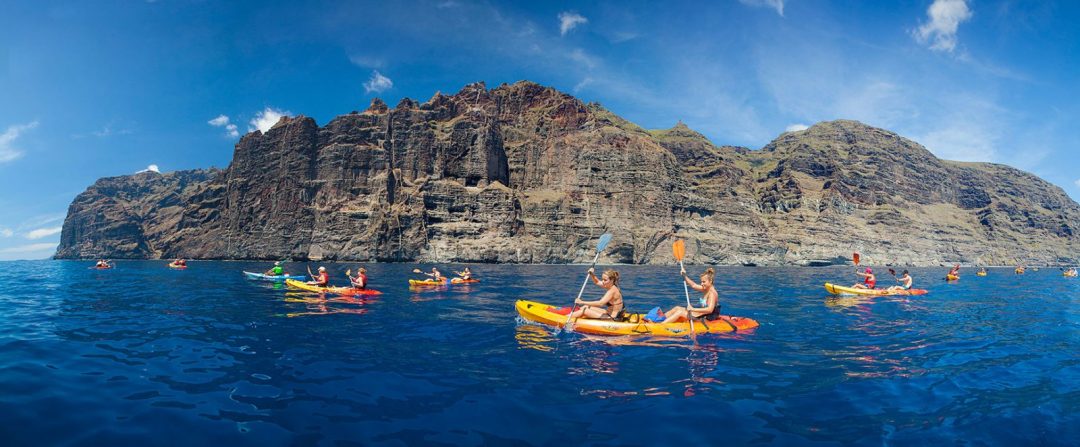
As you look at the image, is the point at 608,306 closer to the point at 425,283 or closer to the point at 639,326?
the point at 639,326

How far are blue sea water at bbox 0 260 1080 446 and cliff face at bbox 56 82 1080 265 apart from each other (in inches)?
4022

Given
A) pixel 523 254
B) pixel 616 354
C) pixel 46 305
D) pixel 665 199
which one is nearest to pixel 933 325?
pixel 616 354

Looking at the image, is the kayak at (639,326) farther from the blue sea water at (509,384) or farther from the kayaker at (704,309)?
the blue sea water at (509,384)

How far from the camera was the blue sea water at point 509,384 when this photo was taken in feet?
21.5

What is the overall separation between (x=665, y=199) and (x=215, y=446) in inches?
5178

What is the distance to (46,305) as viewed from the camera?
18969 mm

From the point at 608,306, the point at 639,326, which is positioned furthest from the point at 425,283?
the point at 639,326

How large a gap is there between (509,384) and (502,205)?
381 feet

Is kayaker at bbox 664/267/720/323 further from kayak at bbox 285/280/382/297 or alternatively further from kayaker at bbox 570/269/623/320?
kayak at bbox 285/280/382/297

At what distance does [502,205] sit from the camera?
124m

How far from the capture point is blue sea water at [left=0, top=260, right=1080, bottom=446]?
6539mm

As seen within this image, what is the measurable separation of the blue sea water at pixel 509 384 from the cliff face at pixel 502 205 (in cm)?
10217

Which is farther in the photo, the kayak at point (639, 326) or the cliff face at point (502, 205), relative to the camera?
the cliff face at point (502, 205)

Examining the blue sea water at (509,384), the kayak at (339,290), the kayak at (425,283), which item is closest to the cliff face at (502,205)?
the kayak at (425,283)
